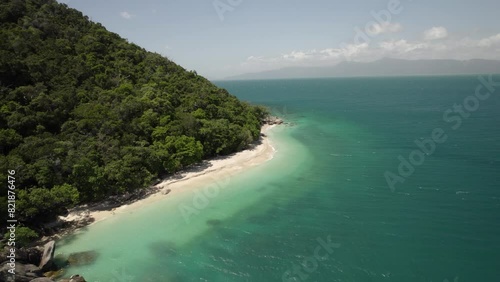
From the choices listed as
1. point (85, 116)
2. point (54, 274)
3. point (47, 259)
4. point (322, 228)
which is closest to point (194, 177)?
point (85, 116)

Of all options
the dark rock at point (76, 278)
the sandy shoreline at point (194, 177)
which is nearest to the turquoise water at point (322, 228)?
the dark rock at point (76, 278)

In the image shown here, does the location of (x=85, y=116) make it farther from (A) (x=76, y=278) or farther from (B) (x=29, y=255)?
(A) (x=76, y=278)

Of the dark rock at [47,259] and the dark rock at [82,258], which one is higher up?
the dark rock at [47,259]

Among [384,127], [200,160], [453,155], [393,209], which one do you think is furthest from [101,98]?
[384,127]

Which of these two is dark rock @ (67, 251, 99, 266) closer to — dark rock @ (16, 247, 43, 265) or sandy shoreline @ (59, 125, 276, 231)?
dark rock @ (16, 247, 43, 265)

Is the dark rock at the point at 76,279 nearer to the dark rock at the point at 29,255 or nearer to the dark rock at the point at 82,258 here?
the dark rock at the point at 82,258

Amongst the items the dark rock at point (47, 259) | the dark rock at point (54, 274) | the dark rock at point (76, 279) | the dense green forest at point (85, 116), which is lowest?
the dark rock at point (54, 274)


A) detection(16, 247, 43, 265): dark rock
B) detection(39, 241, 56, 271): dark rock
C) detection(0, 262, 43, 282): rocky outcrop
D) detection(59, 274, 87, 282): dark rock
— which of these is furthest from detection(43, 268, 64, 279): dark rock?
detection(59, 274, 87, 282): dark rock
